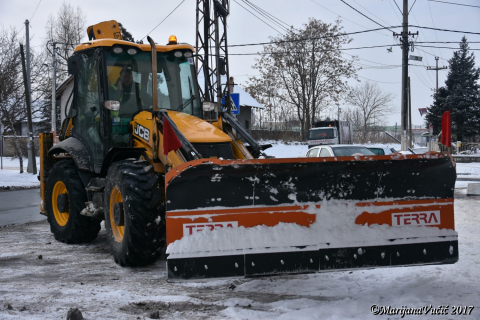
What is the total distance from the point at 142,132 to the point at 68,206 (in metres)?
2.28

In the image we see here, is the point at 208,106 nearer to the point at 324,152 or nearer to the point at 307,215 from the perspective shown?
the point at 307,215

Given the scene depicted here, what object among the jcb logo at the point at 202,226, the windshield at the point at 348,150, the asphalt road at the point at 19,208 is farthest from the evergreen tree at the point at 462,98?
the jcb logo at the point at 202,226

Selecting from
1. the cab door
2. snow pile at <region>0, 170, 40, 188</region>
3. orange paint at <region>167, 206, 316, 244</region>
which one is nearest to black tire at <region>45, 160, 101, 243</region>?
the cab door

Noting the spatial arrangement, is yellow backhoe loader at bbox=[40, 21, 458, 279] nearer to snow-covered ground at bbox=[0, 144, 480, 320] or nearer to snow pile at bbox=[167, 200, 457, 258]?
snow pile at bbox=[167, 200, 457, 258]

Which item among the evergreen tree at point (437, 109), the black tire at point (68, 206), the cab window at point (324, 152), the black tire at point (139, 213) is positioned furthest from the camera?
the evergreen tree at point (437, 109)

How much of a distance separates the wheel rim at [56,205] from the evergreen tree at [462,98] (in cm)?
4042

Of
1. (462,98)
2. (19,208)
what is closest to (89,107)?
(19,208)

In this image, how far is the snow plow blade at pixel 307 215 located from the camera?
4281mm

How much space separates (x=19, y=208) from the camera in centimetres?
1267

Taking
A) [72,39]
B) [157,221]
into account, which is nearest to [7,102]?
[72,39]

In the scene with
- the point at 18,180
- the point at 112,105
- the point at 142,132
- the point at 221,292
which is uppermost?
the point at 112,105

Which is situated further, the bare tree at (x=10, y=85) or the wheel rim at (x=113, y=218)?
the bare tree at (x=10, y=85)

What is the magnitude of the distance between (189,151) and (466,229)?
4962 millimetres

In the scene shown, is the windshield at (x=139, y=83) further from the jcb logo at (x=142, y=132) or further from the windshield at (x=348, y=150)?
the windshield at (x=348, y=150)
